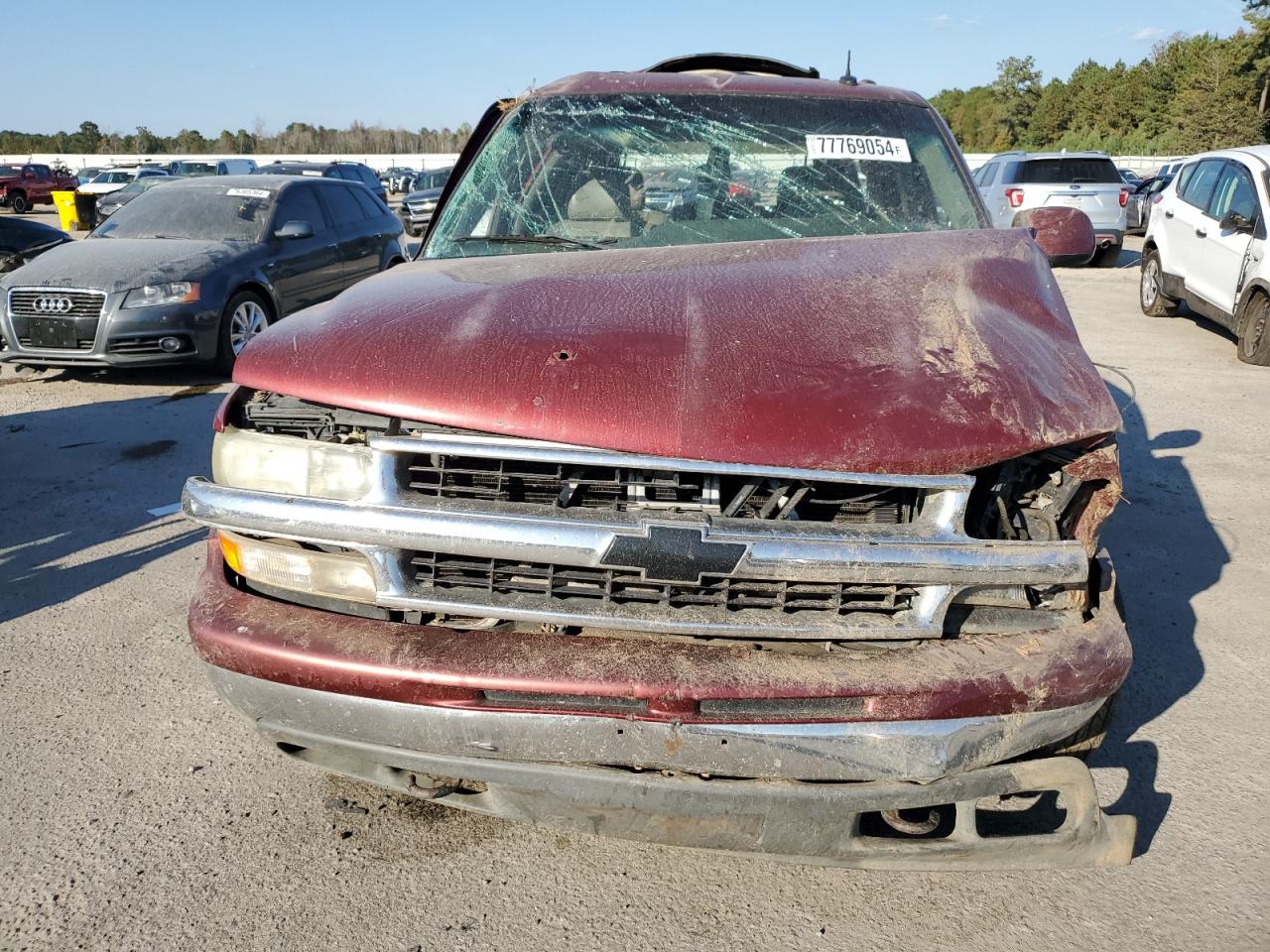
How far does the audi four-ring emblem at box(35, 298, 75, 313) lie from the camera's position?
7.32 m

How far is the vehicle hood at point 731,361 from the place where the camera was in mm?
1951

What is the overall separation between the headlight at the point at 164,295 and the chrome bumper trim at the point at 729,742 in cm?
645

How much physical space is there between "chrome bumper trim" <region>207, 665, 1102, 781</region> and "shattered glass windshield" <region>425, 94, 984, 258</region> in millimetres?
1739

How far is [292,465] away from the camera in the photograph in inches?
84.4

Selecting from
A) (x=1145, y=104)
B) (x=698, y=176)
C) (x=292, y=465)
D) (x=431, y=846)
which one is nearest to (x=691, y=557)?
(x=292, y=465)

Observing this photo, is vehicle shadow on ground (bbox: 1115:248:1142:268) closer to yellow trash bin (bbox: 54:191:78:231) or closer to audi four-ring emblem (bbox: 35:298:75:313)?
audi four-ring emblem (bbox: 35:298:75:313)

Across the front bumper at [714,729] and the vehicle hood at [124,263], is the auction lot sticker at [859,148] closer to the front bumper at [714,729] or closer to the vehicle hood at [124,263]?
the front bumper at [714,729]

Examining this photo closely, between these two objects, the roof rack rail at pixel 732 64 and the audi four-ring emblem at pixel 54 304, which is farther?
the audi four-ring emblem at pixel 54 304

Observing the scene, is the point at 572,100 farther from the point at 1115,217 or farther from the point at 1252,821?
the point at 1115,217

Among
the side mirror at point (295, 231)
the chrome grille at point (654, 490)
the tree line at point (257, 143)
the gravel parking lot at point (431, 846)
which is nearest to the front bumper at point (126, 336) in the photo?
the side mirror at point (295, 231)

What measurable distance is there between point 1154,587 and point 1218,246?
6534 mm

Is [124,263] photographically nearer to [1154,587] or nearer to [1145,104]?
[1154,587]

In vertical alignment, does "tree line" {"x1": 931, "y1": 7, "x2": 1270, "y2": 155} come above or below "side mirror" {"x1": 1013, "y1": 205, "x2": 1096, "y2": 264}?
above

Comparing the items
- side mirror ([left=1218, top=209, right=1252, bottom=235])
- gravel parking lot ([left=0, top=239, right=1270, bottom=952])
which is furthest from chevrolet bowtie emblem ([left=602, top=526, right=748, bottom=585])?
side mirror ([left=1218, top=209, right=1252, bottom=235])
